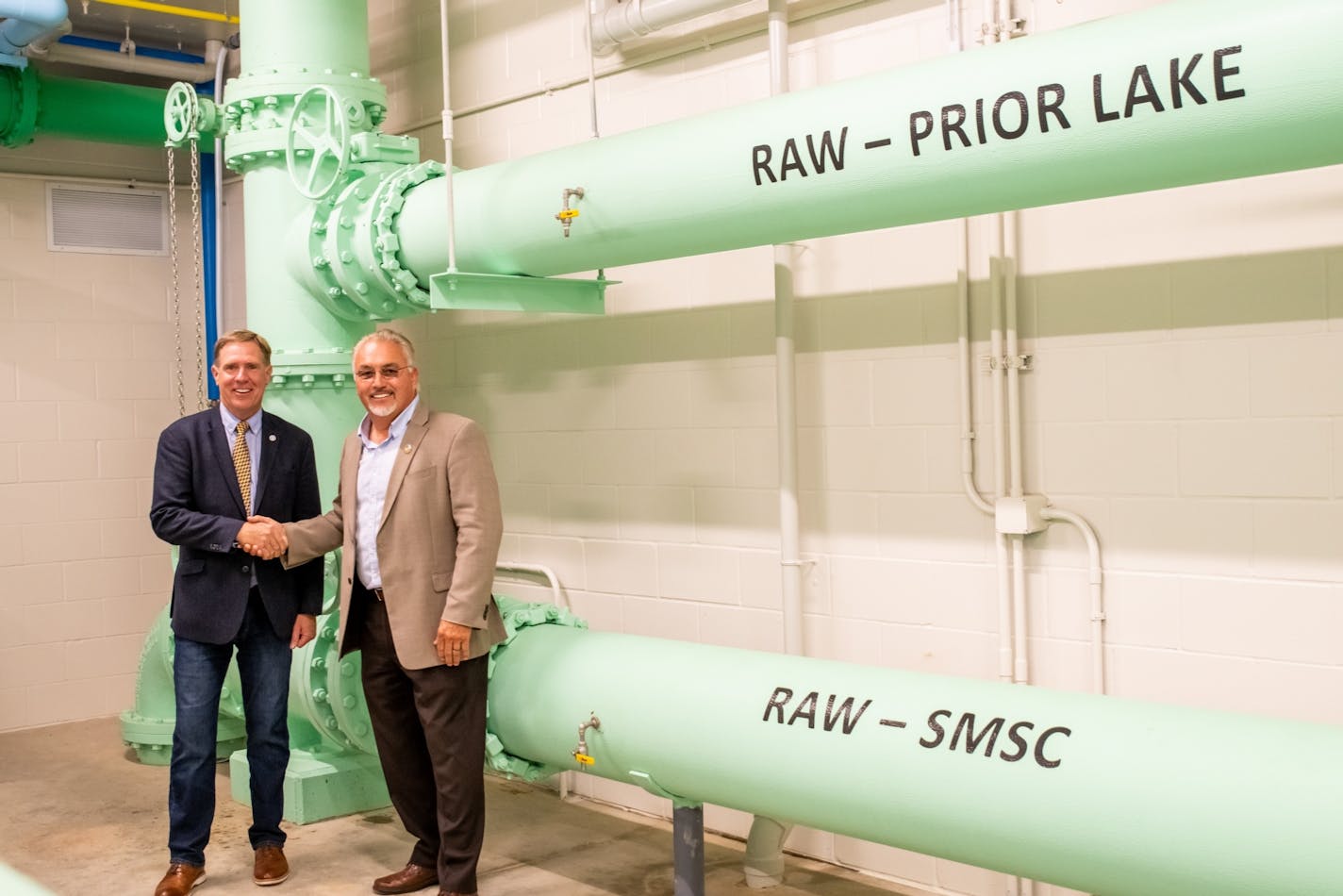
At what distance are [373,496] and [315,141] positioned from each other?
113 centimetres

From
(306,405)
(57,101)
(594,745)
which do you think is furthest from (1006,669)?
(57,101)

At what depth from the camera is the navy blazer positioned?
3.27 meters

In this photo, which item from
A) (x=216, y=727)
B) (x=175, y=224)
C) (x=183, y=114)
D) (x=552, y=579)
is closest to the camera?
(x=216, y=727)

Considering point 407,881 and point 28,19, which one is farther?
point 28,19

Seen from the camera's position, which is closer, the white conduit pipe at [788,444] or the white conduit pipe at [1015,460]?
the white conduit pipe at [1015,460]

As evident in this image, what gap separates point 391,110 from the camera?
193 inches

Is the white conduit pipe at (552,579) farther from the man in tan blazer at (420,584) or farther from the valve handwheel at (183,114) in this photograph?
the valve handwheel at (183,114)

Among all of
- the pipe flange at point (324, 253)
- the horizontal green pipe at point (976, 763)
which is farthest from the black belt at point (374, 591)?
the pipe flange at point (324, 253)

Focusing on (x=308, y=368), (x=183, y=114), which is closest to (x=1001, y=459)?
(x=308, y=368)

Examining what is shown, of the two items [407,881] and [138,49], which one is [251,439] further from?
[138,49]

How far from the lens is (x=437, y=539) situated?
3.14m

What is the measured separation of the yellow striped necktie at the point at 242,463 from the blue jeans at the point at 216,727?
24cm

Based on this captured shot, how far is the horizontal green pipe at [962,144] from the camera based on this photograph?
2.09 metres

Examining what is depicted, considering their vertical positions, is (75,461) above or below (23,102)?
below
